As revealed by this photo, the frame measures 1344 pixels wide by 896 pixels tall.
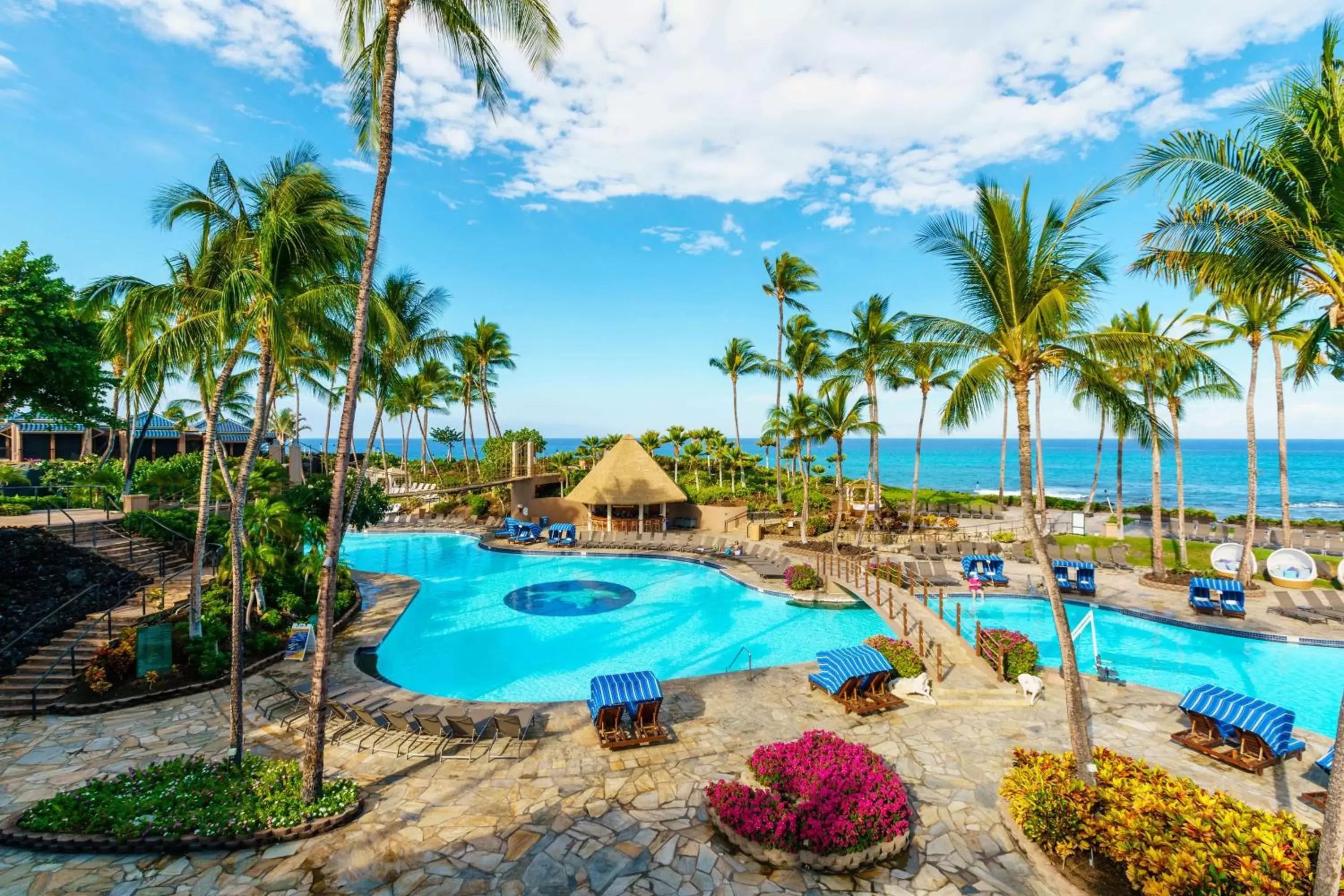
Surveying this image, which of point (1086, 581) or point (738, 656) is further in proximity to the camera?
point (1086, 581)

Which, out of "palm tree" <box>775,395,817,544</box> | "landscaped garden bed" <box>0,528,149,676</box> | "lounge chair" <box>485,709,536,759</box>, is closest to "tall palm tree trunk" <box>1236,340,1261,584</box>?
"palm tree" <box>775,395,817,544</box>

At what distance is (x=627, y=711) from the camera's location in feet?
31.1

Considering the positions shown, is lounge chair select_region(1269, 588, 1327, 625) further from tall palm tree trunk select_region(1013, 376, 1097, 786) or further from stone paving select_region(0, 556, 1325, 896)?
tall palm tree trunk select_region(1013, 376, 1097, 786)

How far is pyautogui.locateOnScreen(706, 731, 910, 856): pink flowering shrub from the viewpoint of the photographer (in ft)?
20.8

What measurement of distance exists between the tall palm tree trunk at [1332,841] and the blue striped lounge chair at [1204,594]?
1432 centimetres

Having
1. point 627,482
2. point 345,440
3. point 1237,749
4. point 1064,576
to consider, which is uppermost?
point 345,440

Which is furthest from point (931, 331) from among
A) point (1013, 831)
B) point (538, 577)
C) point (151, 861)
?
point (538, 577)

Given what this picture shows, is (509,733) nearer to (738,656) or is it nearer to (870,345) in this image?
(738,656)

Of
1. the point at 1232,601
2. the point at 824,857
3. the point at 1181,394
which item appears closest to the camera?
the point at 824,857

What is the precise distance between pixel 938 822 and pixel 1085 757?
2059mm

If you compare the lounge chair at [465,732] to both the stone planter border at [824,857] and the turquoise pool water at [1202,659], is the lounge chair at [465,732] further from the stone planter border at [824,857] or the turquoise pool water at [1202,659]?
the turquoise pool water at [1202,659]

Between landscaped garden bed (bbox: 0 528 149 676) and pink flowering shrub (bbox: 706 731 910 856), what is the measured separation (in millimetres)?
14144

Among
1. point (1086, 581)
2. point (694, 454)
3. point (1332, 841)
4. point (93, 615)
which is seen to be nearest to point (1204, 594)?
point (1086, 581)

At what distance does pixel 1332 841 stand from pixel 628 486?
2657 centimetres
